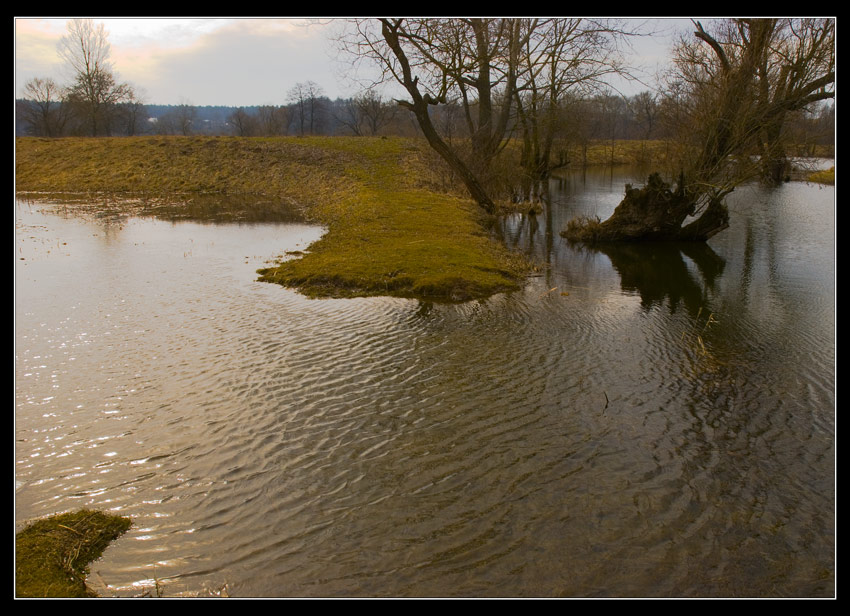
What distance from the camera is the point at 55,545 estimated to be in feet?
13.9

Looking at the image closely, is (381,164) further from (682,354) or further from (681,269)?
(682,354)

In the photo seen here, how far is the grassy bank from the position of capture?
1214 centimetres

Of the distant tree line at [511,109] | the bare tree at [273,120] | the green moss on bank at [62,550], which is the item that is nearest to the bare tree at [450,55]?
the distant tree line at [511,109]

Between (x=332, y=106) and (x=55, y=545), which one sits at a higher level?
(x=332, y=106)

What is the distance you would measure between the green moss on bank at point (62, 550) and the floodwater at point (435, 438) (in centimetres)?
16

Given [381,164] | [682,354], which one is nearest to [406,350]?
[682,354]

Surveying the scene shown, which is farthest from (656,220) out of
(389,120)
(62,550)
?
(389,120)

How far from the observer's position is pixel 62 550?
4.19 m

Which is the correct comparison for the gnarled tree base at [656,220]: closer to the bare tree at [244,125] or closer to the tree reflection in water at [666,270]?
the tree reflection in water at [666,270]

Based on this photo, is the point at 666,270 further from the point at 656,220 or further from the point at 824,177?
the point at 824,177

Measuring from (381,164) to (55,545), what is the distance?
34480 mm

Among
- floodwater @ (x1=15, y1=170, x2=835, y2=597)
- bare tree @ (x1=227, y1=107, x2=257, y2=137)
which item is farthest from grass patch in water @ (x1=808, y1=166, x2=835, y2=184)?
bare tree @ (x1=227, y1=107, x2=257, y2=137)

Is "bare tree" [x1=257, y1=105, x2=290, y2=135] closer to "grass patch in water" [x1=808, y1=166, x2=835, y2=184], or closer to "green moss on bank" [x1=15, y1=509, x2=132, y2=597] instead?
"grass patch in water" [x1=808, y1=166, x2=835, y2=184]

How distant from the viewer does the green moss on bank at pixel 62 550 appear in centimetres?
384
